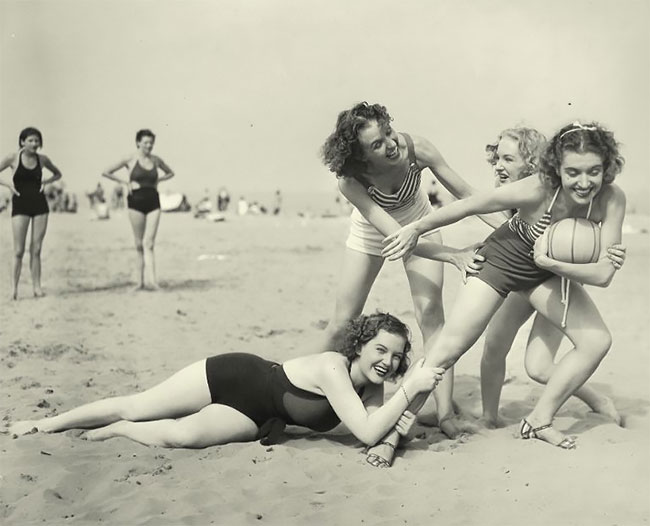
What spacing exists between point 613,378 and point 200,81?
4383 mm

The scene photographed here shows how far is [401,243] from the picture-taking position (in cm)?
418

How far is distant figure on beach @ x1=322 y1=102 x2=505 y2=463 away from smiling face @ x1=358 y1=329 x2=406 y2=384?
514 millimetres

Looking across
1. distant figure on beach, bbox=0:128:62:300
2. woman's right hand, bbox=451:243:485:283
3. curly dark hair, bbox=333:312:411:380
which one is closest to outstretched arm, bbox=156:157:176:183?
distant figure on beach, bbox=0:128:62:300

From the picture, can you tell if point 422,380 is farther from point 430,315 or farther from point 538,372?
point 538,372

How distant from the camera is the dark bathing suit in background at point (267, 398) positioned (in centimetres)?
434

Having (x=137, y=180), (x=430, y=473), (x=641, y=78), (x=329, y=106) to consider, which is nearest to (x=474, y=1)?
(x=329, y=106)

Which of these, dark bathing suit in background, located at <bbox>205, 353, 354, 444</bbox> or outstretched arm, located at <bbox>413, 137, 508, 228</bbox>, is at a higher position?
outstretched arm, located at <bbox>413, 137, 508, 228</bbox>

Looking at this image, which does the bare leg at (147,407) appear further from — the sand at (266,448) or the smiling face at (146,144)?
the smiling face at (146,144)

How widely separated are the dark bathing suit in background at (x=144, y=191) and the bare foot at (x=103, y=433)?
5.82m

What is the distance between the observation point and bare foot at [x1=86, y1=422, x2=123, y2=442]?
4406 mm

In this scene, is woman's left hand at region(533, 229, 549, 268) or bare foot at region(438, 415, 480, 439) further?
bare foot at region(438, 415, 480, 439)

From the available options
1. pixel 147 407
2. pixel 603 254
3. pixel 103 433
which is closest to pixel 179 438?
pixel 147 407

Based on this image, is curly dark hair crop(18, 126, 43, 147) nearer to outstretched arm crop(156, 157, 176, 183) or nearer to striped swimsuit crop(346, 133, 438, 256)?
outstretched arm crop(156, 157, 176, 183)

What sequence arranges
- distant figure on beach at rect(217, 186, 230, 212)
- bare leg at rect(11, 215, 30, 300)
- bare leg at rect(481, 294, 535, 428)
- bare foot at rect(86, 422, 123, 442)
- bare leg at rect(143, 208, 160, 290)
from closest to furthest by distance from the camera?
bare foot at rect(86, 422, 123, 442), bare leg at rect(481, 294, 535, 428), bare leg at rect(11, 215, 30, 300), bare leg at rect(143, 208, 160, 290), distant figure on beach at rect(217, 186, 230, 212)
